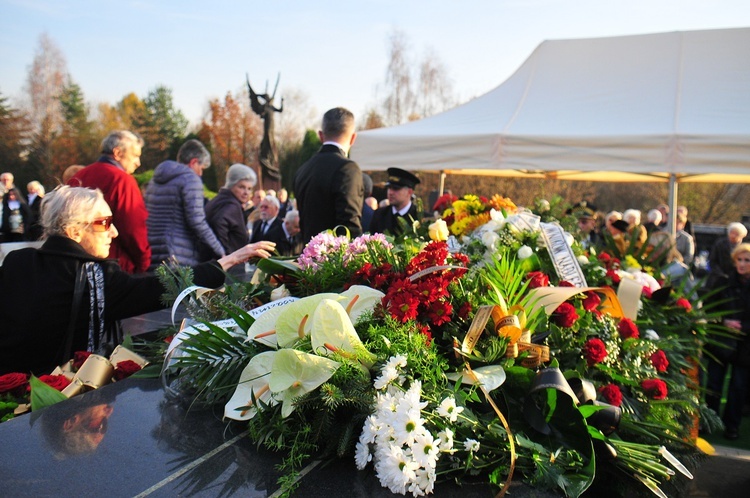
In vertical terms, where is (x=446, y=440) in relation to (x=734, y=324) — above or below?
above

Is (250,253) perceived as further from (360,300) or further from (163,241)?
(163,241)

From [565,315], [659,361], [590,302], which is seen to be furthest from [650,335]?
[565,315]

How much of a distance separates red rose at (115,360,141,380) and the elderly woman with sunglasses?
0.30 meters

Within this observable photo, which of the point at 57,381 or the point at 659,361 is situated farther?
the point at 659,361

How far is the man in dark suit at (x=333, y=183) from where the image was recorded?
3.71m

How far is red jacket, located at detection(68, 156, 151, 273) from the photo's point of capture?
149 inches

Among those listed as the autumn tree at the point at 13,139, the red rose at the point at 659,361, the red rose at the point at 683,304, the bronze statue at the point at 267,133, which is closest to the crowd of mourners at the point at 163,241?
the red rose at the point at 683,304

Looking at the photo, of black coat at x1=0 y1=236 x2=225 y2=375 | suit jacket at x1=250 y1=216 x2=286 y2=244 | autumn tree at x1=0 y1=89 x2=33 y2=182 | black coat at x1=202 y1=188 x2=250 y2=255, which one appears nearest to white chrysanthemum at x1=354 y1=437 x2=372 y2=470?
black coat at x1=0 y1=236 x2=225 y2=375

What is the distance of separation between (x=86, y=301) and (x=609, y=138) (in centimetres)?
444

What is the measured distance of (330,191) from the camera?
376cm

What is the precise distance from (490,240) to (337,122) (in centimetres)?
157

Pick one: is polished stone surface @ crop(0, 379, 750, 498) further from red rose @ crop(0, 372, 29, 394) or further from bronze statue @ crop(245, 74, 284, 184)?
bronze statue @ crop(245, 74, 284, 184)

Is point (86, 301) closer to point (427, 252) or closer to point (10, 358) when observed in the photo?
point (10, 358)

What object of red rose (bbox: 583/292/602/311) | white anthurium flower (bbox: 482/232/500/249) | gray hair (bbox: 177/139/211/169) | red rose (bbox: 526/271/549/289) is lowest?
red rose (bbox: 583/292/602/311)
